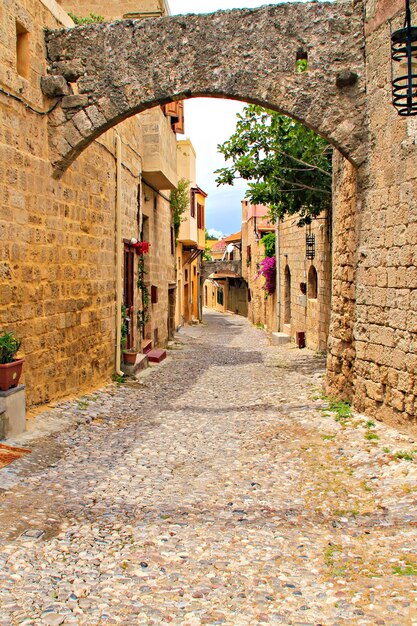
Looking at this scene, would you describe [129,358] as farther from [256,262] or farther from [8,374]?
[256,262]

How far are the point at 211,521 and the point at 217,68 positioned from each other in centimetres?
480

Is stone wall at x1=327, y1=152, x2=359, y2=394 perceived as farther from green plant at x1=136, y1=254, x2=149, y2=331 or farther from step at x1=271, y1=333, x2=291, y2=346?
step at x1=271, y1=333, x2=291, y2=346

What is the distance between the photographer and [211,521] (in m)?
3.68

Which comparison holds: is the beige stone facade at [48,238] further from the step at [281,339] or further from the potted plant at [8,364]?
the step at [281,339]

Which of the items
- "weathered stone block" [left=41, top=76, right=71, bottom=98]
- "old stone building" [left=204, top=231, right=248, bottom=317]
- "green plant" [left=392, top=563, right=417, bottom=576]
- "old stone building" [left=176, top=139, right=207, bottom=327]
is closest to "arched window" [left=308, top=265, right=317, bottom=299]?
"old stone building" [left=176, top=139, right=207, bottom=327]

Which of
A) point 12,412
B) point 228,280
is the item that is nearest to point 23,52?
point 12,412

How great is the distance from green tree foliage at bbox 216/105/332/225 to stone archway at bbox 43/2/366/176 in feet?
11.1

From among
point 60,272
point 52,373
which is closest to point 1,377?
point 52,373

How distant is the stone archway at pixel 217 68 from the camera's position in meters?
6.14

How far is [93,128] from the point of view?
6.56 m

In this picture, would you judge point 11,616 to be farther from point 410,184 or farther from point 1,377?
point 410,184

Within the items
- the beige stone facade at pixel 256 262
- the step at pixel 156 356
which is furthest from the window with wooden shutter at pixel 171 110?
the beige stone facade at pixel 256 262

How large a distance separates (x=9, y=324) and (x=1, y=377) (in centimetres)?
77

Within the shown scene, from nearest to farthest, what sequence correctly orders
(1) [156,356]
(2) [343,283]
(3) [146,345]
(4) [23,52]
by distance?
1. (4) [23,52]
2. (2) [343,283]
3. (1) [156,356]
4. (3) [146,345]
